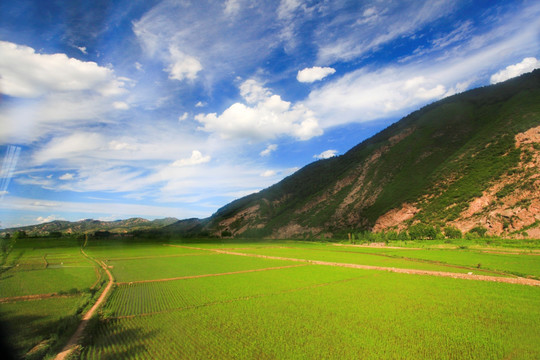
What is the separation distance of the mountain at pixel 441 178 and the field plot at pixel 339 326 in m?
40.3

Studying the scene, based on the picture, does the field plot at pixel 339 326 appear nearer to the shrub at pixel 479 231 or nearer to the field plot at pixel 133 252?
the field plot at pixel 133 252

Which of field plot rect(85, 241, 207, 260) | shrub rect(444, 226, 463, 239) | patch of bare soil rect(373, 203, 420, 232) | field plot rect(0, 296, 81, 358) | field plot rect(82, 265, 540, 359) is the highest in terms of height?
patch of bare soil rect(373, 203, 420, 232)

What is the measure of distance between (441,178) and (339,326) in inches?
2594

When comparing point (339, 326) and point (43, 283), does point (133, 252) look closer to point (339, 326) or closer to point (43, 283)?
point (43, 283)

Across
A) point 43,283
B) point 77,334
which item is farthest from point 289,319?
point 43,283

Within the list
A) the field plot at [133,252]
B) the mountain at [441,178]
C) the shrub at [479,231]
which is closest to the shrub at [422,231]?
the mountain at [441,178]

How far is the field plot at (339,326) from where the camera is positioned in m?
7.54

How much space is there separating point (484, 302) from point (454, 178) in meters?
57.3

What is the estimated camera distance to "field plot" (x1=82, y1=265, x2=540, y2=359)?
7.54 meters

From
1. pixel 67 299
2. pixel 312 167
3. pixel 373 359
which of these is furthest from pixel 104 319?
pixel 312 167

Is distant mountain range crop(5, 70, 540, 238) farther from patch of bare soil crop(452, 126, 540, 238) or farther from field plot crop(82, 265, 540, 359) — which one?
field plot crop(82, 265, 540, 359)

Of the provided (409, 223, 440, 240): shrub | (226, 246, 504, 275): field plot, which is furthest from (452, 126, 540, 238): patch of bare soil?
(226, 246, 504, 275): field plot

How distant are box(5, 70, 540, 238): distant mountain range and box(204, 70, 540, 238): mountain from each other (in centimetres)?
21

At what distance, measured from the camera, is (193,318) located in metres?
10.6
